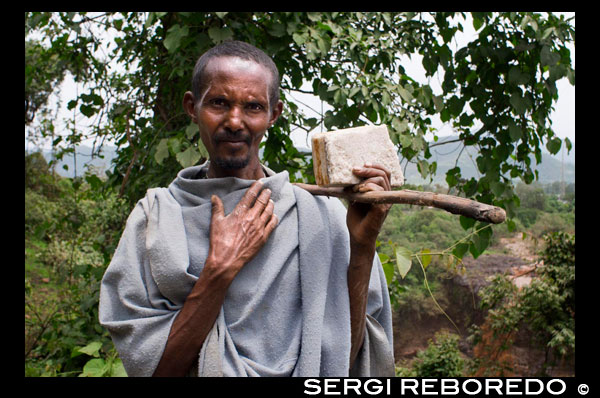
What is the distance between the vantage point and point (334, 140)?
131 cm

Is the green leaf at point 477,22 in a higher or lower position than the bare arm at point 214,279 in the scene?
higher

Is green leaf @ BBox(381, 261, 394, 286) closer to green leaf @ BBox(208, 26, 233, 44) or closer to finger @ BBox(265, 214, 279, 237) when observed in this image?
finger @ BBox(265, 214, 279, 237)

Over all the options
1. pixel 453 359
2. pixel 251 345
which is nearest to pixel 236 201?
pixel 251 345

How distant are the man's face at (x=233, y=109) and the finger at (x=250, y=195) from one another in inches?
2.7

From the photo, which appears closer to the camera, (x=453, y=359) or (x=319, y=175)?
(x=319, y=175)

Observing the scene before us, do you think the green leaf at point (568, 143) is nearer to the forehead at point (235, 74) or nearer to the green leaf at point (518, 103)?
the green leaf at point (518, 103)

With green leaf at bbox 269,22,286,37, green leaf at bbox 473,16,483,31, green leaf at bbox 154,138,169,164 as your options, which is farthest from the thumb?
green leaf at bbox 473,16,483,31

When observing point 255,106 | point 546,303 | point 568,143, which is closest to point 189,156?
point 255,106

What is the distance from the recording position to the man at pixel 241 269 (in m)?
1.23

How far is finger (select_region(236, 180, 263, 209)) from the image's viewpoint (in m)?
1.34

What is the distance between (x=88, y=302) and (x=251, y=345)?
2090 millimetres

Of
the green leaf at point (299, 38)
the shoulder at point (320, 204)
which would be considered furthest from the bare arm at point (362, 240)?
the green leaf at point (299, 38)
